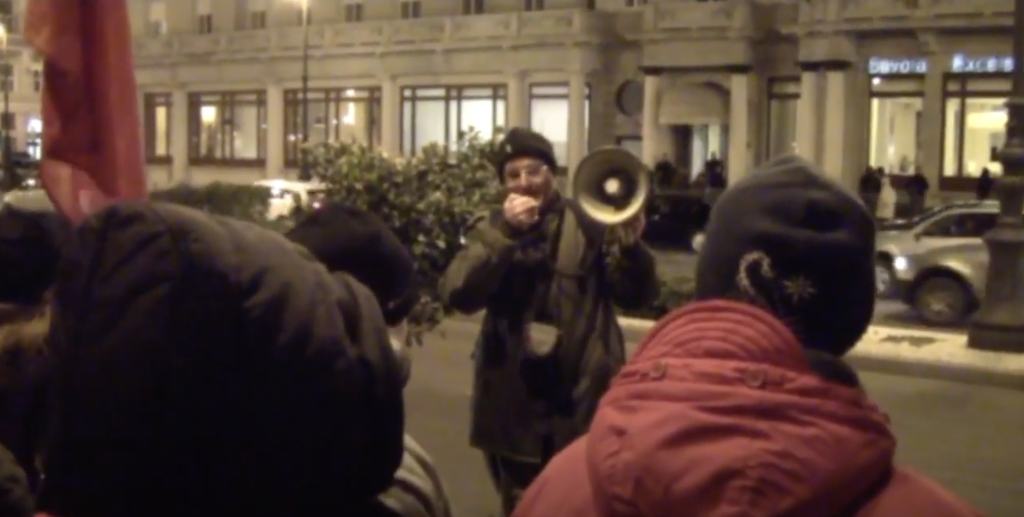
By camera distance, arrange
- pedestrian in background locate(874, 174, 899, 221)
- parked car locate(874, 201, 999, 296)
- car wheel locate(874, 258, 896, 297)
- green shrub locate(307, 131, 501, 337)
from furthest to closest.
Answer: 1. pedestrian in background locate(874, 174, 899, 221)
2. car wheel locate(874, 258, 896, 297)
3. parked car locate(874, 201, 999, 296)
4. green shrub locate(307, 131, 501, 337)

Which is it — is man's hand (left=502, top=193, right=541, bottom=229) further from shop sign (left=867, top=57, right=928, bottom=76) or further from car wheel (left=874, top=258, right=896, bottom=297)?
shop sign (left=867, top=57, right=928, bottom=76)

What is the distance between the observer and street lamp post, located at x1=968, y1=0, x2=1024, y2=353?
1423 cm

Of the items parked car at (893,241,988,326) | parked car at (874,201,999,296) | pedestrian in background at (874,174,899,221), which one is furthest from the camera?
pedestrian in background at (874,174,899,221)

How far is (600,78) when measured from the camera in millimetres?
44156

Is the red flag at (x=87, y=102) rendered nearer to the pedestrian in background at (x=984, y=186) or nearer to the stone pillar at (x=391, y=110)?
the pedestrian in background at (x=984, y=186)

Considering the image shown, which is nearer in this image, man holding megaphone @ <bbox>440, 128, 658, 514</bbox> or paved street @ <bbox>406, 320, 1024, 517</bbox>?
man holding megaphone @ <bbox>440, 128, 658, 514</bbox>

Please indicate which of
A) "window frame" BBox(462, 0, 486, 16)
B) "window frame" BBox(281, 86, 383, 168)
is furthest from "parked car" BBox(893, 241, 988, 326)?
"window frame" BBox(281, 86, 383, 168)

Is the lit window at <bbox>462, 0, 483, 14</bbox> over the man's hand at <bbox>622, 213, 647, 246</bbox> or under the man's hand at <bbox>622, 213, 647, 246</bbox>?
over

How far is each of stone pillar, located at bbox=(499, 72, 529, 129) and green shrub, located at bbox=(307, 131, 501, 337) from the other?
3880cm

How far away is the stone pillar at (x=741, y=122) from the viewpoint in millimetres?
40438

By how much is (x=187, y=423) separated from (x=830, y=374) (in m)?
0.89

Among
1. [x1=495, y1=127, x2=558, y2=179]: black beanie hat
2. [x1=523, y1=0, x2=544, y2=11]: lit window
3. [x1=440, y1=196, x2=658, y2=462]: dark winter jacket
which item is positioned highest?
[x1=523, y1=0, x2=544, y2=11]: lit window

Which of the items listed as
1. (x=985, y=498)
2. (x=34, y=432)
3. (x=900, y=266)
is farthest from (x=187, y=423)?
(x=900, y=266)

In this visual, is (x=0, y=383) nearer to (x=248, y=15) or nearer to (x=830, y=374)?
(x=830, y=374)
